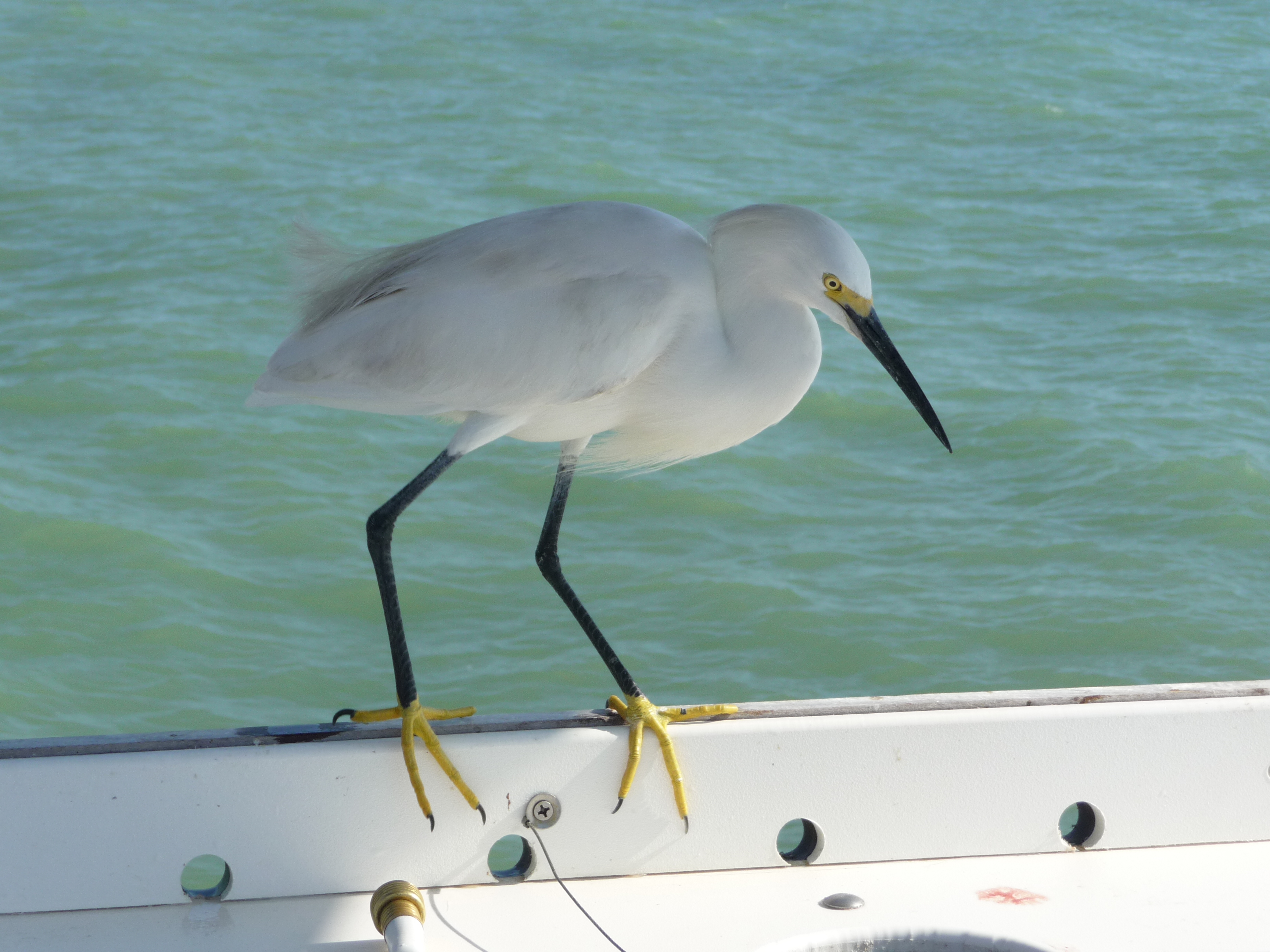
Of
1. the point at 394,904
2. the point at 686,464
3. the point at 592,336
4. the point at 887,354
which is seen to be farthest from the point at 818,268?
the point at 686,464

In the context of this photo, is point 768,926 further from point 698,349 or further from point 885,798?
point 698,349

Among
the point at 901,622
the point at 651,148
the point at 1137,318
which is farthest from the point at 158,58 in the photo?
the point at 901,622

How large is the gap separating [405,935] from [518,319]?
0.82 meters

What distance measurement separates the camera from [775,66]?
9.60 m

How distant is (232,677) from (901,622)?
1.92m

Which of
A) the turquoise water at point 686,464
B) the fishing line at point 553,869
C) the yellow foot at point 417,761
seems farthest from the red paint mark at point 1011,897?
the turquoise water at point 686,464

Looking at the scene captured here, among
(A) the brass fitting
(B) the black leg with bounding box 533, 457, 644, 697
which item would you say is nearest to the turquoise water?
(B) the black leg with bounding box 533, 457, 644, 697

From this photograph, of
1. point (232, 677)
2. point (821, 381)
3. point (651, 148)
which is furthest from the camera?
point (651, 148)

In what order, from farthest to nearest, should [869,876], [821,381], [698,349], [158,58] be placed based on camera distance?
[158,58]
[821,381]
[698,349]
[869,876]

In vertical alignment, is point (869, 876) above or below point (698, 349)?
below

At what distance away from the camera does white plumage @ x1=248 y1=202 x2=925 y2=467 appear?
81.2 inches

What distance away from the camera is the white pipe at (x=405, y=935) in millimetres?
1623

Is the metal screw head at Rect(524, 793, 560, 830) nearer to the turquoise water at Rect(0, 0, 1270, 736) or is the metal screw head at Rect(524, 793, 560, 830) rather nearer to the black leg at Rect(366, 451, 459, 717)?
the black leg at Rect(366, 451, 459, 717)

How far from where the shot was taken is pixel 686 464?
17.9 feet
